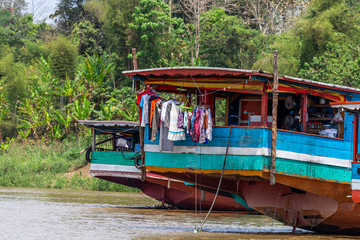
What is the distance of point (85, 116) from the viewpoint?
27031mm

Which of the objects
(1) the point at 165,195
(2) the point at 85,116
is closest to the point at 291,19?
(2) the point at 85,116

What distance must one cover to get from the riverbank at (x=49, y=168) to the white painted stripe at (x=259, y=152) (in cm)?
1292

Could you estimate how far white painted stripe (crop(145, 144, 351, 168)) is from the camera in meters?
10.8

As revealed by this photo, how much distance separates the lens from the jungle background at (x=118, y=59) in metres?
25.6

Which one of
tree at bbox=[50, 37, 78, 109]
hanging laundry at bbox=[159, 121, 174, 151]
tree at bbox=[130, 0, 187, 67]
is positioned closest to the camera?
hanging laundry at bbox=[159, 121, 174, 151]

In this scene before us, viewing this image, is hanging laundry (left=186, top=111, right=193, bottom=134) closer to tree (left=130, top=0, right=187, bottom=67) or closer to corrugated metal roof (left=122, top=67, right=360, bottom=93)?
corrugated metal roof (left=122, top=67, right=360, bottom=93)

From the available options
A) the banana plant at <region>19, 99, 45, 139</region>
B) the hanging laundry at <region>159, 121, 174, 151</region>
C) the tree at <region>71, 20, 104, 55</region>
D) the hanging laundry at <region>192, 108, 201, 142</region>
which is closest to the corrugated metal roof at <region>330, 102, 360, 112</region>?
the hanging laundry at <region>192, 108, 201, 142</region>

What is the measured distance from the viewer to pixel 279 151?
1094 centimetres

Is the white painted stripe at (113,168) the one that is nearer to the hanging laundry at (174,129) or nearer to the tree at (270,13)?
the hanging laundry at (174,129)

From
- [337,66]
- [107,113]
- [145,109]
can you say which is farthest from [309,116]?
[107,113]

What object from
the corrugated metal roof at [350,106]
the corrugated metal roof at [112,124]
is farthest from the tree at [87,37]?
the corrugated metal roof at [350,106]

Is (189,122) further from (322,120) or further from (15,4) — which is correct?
(15,4)

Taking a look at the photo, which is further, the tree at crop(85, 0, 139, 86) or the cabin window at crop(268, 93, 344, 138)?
the tree at crop(85, 0, 139, 86)

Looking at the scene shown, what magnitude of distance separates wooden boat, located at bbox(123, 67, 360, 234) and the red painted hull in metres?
4.56
